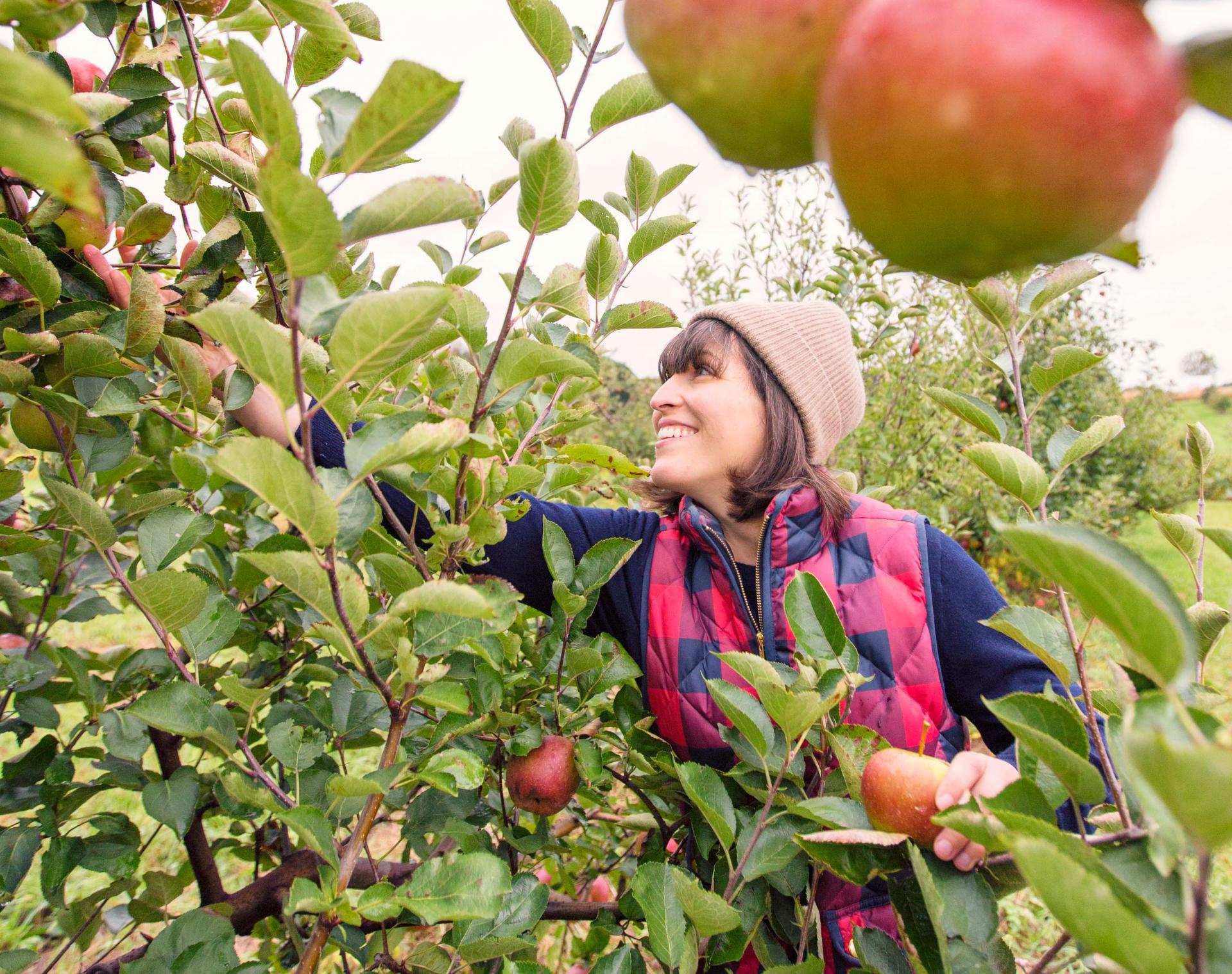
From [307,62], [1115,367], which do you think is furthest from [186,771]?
[1115,367]

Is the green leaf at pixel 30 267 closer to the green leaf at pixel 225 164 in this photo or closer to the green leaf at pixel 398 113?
the green leaf at pixel 225 164

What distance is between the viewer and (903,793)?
2.52 ft

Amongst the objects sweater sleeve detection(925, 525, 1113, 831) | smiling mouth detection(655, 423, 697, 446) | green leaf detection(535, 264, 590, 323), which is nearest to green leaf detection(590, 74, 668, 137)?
green leaf detection(535, 264, 590, 323)

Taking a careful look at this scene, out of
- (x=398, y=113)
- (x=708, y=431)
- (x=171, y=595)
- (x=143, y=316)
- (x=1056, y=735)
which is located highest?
(x=398, y=113)

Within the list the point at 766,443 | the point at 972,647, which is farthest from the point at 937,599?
the point at 766,443

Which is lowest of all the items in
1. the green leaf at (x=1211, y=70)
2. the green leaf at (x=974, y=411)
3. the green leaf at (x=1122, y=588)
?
the green leaf at (x=974, y=411)

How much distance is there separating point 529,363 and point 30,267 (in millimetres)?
528

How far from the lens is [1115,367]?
9.95m

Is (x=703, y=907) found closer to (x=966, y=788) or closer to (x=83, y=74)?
(x=966, y=788)

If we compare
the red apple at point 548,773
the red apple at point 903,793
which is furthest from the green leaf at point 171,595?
the red apple at point 903,793

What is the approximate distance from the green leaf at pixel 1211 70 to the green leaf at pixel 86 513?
0.94 metres

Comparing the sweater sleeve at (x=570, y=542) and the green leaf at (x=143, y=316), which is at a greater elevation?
the green leaf at (x=143, y=316)

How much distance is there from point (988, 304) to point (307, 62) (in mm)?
797

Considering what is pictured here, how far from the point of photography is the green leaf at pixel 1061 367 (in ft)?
2.57
